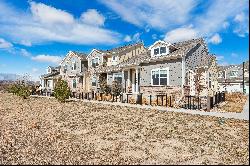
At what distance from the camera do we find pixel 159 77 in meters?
27.8

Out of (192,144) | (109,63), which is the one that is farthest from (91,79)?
(192,144)

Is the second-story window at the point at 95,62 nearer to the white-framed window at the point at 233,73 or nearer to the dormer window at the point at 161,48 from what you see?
the dormer window at the point at 161,48

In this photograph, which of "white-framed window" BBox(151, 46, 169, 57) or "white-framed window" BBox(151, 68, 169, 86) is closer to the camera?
"white-framed window" BBox(151, 68, 169, 86)

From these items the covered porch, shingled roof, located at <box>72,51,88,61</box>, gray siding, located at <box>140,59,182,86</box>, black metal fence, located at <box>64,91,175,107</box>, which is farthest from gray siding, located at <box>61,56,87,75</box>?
gray siding, located at <box>140,59,182,86</box>

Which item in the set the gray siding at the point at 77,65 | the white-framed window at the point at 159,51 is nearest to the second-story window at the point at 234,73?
the gray siding at the point at 77,65

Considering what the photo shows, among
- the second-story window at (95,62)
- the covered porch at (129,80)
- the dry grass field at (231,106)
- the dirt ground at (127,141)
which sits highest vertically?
the second-story window at (95,62)

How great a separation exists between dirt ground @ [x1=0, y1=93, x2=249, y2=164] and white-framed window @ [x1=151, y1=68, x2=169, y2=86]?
42.5 feet

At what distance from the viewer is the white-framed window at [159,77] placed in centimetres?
2714

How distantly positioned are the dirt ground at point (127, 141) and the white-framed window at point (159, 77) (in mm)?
12946

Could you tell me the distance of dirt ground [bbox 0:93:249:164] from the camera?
25.3ft

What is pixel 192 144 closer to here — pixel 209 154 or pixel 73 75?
pixel 209 154

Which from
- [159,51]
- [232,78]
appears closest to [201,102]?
[159,51]

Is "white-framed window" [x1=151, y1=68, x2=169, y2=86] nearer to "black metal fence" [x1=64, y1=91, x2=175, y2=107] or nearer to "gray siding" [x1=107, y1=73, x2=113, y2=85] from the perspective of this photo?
"black metal fence" [x1=64, y1=91, x2=175, y2=107]

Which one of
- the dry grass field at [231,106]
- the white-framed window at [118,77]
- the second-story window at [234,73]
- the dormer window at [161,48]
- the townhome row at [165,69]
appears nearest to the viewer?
the dry grass field at [231,106]
